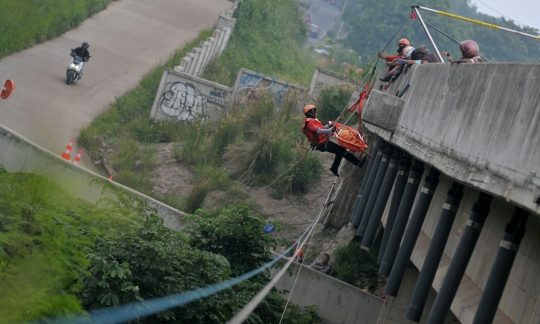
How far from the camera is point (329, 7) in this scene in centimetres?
Answer: 10506

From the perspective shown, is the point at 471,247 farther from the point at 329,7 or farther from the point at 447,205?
the point at 329,7

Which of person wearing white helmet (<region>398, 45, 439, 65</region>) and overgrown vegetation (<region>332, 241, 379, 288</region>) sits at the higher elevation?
person wearing white helmet (<region>398, 45, 439, 65</region>)

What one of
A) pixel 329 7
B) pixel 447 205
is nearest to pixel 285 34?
pixel 447 205

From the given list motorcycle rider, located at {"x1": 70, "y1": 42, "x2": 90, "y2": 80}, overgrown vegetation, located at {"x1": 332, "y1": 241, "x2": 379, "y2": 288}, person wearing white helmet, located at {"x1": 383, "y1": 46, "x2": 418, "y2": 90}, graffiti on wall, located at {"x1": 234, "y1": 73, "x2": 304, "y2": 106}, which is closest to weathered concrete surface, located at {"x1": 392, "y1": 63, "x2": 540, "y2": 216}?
person wearing white helmet, located at {"x1": 383, "y1": 46, "x2": 418, "y2": 90}

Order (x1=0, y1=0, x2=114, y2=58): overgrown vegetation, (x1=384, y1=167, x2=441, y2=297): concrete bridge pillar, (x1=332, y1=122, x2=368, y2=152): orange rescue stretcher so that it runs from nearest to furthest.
Result: (x1=384, y1=167, x2=441, y2=297): concrete bridge pillar → (x1=332, y1=122, x2=368, y2=152): orange rescue stretcher → (x1=0, y1=0, x2=114, y2=58): overgrown vegetation

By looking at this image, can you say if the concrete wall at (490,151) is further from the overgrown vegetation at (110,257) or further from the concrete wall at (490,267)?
the overgrown vegetation at (110,257)

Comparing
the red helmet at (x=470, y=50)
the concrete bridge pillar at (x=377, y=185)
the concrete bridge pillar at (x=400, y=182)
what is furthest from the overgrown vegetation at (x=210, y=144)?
the red helmet at (x=470, y=50)

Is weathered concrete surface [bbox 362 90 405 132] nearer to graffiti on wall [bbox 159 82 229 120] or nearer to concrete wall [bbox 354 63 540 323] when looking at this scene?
concrete wall [bbox 354 63 540 323]

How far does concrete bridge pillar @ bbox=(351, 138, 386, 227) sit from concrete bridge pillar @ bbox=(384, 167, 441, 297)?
5135mm

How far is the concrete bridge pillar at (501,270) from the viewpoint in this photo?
6.80 metres

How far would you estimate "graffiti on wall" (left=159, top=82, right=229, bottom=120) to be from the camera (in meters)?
29.6

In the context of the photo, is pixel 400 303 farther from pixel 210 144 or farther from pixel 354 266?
pixel 210 144

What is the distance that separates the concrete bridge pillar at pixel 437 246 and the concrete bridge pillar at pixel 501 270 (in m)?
1.85

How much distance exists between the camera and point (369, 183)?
16406mm
